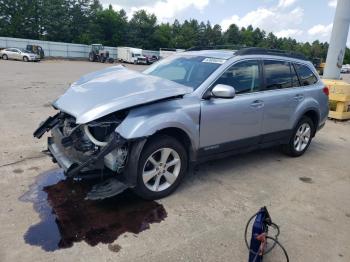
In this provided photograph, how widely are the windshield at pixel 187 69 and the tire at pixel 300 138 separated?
214 centimetres

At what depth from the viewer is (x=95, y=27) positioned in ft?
207

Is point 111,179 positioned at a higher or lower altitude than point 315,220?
higher

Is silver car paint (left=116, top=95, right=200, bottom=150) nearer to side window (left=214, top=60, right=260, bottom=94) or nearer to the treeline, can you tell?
side window (left=214, top=60, right=260, bottom=94)

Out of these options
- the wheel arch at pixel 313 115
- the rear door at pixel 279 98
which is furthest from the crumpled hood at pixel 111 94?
the wheel arch at pixel 313 115

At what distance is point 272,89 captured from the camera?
5145 mm

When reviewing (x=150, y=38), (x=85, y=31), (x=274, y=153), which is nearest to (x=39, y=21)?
(x=85, y=31)

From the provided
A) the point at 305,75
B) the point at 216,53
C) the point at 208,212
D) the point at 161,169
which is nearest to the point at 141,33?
the point at 305,75

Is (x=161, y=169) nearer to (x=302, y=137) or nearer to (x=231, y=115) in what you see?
(x=231, y=115)

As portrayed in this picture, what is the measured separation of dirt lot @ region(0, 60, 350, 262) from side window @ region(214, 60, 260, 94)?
129 centimetres

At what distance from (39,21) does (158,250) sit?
62364 mm

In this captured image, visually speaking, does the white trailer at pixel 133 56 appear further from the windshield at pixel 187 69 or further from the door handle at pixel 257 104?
the door handle at pixel 257 104

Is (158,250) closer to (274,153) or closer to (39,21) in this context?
(274,153)

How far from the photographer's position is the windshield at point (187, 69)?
175 inches

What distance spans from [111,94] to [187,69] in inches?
56.2
